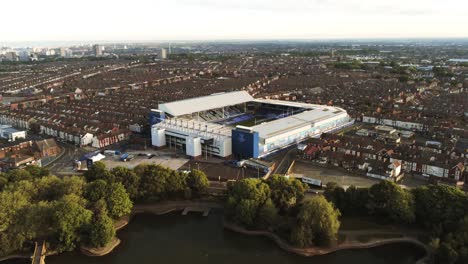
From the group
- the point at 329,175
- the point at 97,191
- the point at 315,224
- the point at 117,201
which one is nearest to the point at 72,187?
the point at 97,191

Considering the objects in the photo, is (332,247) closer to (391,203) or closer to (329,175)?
(391,203)

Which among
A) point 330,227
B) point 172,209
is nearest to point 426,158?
point 330,227

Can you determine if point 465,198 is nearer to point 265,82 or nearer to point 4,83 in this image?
point 265,82

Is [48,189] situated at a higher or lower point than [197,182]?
higher

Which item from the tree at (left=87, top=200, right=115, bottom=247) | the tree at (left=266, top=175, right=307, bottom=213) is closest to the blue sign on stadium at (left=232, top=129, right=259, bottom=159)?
the tree at (left=266, top=175, right=307, bottom=213)

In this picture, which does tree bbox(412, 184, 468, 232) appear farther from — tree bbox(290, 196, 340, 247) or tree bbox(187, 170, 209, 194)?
tree bbox(187, 170, 209, 194)

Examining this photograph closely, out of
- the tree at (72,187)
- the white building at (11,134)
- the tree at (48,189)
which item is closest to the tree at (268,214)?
the tree at (72,187)

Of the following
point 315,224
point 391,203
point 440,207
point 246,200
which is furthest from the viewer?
point 246,200
